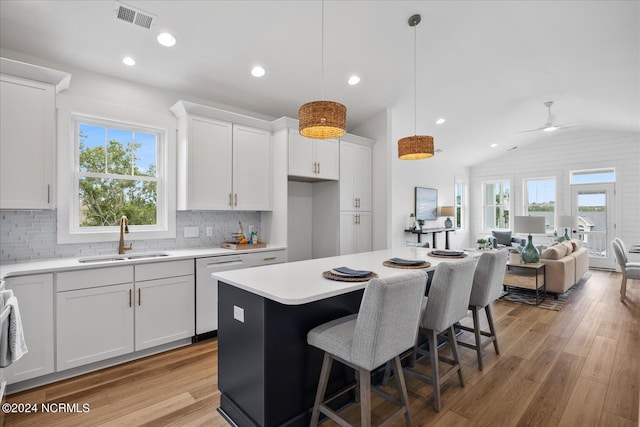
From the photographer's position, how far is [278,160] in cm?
404

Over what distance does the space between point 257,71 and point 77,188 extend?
2.18 metres

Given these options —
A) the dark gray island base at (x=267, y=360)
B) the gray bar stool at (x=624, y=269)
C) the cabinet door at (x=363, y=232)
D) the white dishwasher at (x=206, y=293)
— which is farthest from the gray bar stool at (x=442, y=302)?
the gray bar stool at (x=624, y=269)

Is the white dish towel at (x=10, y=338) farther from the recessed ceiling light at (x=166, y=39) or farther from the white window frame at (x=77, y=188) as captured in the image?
the recessed ceiling light at (x=166, y=39)

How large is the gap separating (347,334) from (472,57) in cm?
400

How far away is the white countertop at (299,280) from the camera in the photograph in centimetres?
166

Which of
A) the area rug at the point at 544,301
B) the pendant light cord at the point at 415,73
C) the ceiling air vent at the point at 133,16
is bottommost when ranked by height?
the area rug at the point at 544,301

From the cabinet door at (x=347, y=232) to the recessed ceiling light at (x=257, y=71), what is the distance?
6.82 feet

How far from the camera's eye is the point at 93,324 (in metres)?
2.60

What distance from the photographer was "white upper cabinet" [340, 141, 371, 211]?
4.59 meters

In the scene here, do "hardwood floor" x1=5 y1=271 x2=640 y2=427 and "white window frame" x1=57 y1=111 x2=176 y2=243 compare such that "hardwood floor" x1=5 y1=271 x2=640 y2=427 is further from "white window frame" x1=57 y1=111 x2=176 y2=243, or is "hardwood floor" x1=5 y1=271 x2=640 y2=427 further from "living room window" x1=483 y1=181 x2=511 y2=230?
"living room window" x1=483 y1=181 x2=511 y2=230

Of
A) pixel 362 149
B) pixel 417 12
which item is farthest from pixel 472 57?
pixel 362 149

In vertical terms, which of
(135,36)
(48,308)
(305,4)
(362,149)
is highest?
(305,4)

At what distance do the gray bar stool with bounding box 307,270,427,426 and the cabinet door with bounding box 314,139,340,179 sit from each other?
279 centimetres

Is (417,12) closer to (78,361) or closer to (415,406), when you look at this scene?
(415,406)
